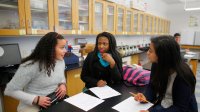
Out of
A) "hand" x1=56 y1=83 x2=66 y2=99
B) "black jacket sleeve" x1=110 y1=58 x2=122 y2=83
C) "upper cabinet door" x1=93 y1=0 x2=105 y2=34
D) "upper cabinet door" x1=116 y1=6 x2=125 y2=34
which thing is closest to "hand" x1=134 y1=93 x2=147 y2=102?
"black jacket sleeve" x1=110 y1=58 x2=122 y2=83

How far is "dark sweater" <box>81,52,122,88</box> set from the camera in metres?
1.60

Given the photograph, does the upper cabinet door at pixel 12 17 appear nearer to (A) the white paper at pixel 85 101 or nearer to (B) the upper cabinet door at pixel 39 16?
(B) the upper cabinet door at pixel 39 16

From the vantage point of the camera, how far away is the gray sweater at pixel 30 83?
3.91 feet

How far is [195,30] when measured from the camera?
6.84 meters

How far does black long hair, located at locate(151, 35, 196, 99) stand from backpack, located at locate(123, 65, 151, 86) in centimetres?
47

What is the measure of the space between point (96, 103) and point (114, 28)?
2543 millimetres

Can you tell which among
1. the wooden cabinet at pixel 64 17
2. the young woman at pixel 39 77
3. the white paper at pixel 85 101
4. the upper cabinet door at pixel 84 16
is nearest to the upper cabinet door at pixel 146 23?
the wooden cabinet at pixel 64 17

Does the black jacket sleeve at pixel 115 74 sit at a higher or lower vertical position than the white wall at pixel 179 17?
lower

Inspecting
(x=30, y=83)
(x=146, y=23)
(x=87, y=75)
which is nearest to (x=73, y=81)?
(x=87, y=75)

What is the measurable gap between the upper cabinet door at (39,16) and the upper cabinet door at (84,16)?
59 cm

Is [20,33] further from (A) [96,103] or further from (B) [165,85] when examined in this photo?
(B) [165,85]

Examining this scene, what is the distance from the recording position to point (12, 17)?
1.93m

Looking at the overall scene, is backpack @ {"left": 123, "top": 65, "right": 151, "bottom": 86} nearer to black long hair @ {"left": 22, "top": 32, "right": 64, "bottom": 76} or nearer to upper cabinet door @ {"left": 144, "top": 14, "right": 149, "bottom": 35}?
black long hair @ {"left": 22, "top": 32, "right": 64, "bottom": 76}

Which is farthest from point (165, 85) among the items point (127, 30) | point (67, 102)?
point (127, 30)
